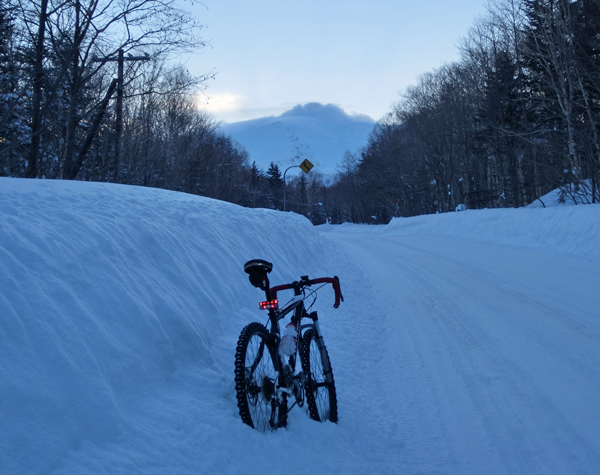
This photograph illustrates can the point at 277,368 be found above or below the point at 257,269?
below

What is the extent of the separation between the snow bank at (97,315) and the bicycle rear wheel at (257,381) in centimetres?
31

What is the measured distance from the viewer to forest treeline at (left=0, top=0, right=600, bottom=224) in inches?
395

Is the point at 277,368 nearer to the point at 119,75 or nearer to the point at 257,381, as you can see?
the point at 257,381

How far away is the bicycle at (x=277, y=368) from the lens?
280cm

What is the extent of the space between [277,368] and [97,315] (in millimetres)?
1391

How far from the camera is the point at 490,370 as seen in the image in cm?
443

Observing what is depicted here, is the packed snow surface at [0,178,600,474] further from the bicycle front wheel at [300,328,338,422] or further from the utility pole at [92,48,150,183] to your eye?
the utility pole at [92,48,150,183]

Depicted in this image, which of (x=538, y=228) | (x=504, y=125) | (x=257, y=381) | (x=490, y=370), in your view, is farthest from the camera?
(x=504, y=125)

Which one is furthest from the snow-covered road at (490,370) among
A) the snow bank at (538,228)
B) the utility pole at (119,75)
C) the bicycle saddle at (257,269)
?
the utility pole at (119,75)

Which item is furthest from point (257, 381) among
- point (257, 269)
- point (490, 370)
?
point (490, 370)

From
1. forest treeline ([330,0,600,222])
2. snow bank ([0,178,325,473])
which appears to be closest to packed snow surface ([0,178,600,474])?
snow bank ([0,178,325,473])

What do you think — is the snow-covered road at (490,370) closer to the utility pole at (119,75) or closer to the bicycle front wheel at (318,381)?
the bicycle front wheel at (318,381)

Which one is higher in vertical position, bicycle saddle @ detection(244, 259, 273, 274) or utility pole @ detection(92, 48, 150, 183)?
utility pole @ detection(92, 48, 150, 183)

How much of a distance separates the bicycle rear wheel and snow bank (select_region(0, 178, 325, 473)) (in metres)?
0.31
